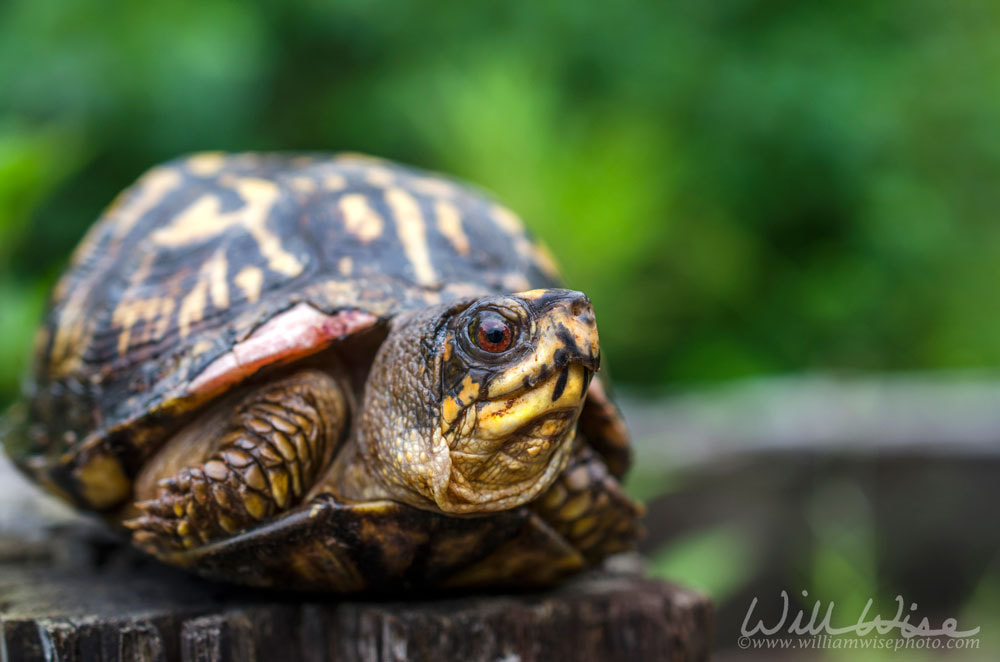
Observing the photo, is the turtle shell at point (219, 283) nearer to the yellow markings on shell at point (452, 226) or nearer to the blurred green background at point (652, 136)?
the yellow markings on shell at point (452, 226)

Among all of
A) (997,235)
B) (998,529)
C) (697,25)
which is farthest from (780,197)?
(998,529)

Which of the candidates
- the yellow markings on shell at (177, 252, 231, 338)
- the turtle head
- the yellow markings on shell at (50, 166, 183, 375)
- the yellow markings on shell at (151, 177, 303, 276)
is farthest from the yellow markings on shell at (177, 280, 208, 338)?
the turtle head

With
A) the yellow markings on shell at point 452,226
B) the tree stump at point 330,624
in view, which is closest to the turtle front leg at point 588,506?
the tree stump at point 330,624

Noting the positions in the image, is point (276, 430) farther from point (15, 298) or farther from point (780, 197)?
point (780, 197)

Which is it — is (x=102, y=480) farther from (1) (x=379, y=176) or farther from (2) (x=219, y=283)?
(1) (x=379, y=176)

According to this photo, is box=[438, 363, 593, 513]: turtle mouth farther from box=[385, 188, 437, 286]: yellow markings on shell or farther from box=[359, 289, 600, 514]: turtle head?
box=[385, 188, 437, 286]: yellow markings on shell
